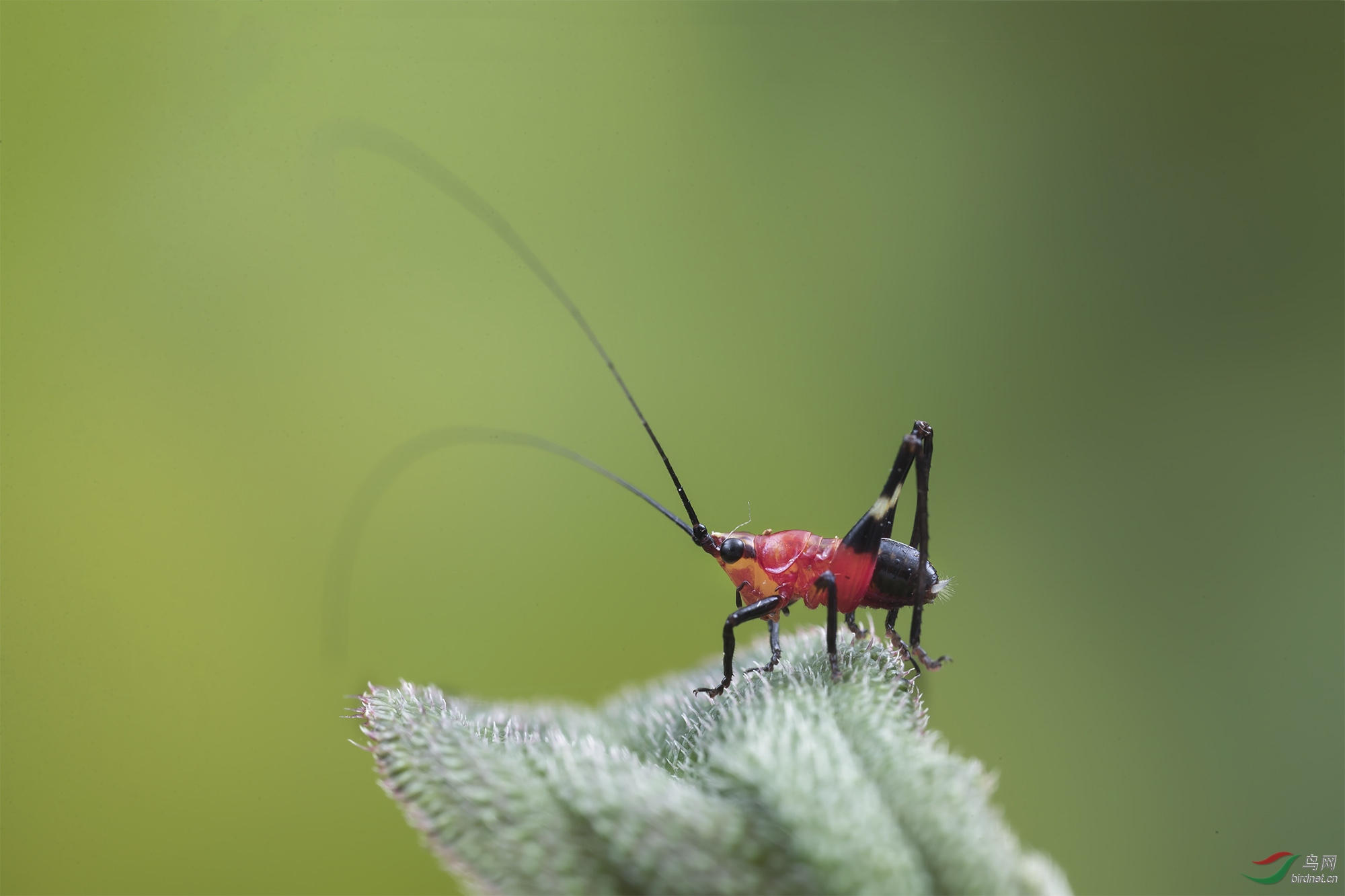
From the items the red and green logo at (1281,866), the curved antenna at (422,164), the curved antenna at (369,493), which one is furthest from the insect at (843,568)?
the red and green logo at (1281,866)

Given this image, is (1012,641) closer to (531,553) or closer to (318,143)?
(531,553)

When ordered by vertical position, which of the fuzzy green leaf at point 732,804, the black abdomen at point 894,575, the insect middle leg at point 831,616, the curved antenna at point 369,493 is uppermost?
the curved antenna at point 369,493

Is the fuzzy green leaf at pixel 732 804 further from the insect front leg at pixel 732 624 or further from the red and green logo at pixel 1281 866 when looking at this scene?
the red and green logo at pixel 1281 866

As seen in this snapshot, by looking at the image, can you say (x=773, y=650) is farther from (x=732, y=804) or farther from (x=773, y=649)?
(x=732, y=804)

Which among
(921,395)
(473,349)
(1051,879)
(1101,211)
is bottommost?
(1051,879)

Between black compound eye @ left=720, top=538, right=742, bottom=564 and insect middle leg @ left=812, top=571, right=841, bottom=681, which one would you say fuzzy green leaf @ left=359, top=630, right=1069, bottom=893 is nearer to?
insect middle leg @ left=812, top=571, right=841, bottom=681

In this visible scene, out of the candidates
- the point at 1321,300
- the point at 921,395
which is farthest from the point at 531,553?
the point at 1321,300
